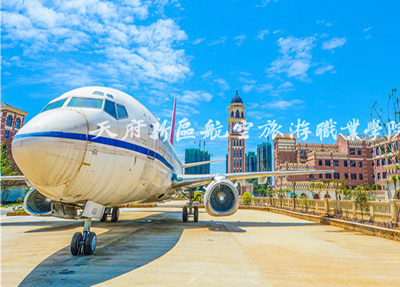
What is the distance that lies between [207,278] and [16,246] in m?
7.31

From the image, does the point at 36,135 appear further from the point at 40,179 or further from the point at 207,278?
the point at 207,278

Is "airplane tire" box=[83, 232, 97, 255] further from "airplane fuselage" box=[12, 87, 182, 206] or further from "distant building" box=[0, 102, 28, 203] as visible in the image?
"distant building" box=[0, 102, 28, 203]

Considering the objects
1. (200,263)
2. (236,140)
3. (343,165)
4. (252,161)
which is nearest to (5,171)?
(200,263)

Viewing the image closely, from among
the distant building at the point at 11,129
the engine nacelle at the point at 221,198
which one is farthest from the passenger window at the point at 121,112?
the distant building at the point at 11,129

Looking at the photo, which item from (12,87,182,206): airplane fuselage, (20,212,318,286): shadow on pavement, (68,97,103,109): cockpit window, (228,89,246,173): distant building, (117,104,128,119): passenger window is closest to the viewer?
(20,212,318,286): shadow on pavement

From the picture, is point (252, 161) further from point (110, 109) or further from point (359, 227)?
point (110, 109)

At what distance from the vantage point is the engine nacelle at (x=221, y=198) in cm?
1197

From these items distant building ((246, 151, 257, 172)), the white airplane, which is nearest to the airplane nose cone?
the white airplane

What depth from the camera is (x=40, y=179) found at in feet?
17.8

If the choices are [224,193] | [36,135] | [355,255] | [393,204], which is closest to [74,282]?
[36,135]

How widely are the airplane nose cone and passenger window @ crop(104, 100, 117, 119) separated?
1.19 metres

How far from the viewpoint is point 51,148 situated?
17.1 feet

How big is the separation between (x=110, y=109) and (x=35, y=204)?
23.6 feet

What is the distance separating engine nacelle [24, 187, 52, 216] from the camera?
1099 cm
